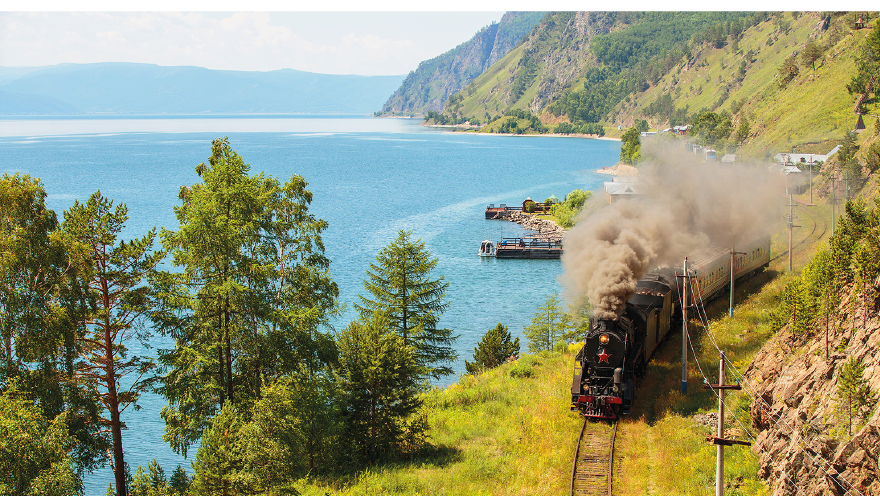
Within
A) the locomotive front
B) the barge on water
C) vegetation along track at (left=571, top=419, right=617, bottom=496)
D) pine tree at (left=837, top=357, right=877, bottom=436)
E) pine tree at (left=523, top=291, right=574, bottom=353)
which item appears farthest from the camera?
the barge on water

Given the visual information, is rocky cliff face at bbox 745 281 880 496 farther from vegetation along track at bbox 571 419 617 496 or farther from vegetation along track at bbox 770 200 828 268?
vegetation along track at bbox 770 200 828 268

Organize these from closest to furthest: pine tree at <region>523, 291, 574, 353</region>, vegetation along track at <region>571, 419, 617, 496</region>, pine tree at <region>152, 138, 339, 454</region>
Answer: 1. vegetation along track at <region>571, 419, 617, 496</region>
2. pine tree at <region>152, 138, 339, 454</region>
3. pine tree at <region>523, 291, 574, 353</region>

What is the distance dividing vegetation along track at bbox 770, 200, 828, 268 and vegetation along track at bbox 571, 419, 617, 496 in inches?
1369

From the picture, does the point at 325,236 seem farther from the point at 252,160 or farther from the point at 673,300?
the point at 252,160

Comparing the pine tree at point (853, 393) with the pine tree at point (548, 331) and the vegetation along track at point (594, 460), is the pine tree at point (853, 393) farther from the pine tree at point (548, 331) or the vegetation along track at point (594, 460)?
the pine tree at point (548, 331)

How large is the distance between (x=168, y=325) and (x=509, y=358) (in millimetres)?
24459

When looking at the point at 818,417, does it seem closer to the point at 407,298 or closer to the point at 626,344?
the point at 626,344

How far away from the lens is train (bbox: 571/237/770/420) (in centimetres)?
2422

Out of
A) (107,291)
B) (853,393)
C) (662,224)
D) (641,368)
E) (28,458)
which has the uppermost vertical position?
(662,224)

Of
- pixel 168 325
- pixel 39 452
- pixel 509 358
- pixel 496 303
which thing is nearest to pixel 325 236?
pixel 496 303

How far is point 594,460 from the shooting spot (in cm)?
2200

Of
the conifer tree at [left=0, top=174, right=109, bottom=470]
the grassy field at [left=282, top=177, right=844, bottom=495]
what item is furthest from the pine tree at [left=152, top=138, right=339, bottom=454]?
the grassy field at [left=282, top=177, right=844, bottom=495]

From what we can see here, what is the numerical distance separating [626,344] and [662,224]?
8.51 m

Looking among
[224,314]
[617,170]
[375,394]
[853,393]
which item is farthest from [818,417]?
[617,170]
